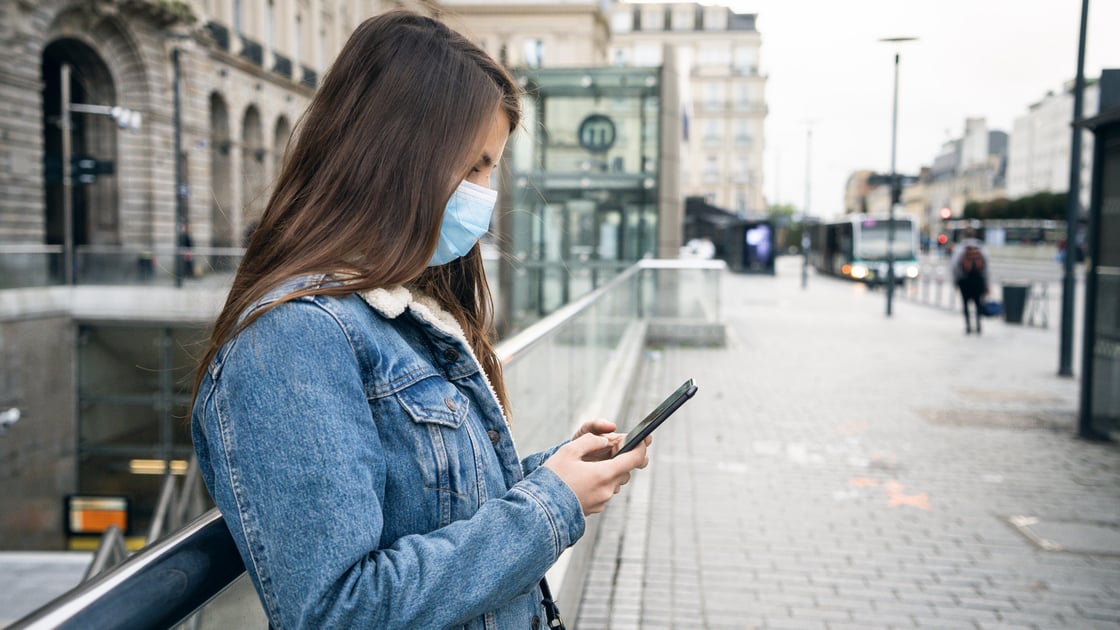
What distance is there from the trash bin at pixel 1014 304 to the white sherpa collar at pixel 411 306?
20692mm

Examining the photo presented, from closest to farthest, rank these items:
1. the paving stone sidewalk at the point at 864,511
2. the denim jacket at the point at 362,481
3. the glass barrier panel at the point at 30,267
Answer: the denim jacket at the point at 362,481
the paving stone sidewalk at the point at 864,511
the glass barrier panel at the point at 30,267

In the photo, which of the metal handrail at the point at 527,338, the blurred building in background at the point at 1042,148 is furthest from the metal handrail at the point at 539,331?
the blurred building in background at the point at 1042,148

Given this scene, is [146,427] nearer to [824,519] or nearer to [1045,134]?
[824,519]

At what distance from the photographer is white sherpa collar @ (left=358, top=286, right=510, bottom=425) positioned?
1299 millimetres

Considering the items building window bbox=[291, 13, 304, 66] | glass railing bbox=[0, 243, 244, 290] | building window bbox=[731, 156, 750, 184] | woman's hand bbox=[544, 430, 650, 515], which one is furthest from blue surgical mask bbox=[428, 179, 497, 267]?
building window bbox=[731, 156, 750, 184]

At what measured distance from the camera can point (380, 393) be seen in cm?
125

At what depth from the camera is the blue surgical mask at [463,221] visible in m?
1.50

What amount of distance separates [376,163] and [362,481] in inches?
17.3

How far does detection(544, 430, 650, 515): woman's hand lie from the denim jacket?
0.10ft

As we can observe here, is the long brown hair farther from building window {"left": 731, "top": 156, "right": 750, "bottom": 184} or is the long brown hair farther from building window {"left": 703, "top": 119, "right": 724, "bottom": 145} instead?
building window {"left": 703, "top": 119, "right": 724, "bottom": 145}

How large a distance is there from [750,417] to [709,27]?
95531 millimetres

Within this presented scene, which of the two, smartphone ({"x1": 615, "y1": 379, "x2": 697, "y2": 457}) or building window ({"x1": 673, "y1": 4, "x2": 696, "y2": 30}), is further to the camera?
building window ({"x1": 673, "y1": 4, "x2": 696, "y2": 30})

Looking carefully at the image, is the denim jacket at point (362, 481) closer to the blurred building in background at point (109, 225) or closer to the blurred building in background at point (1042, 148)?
the blurred building in background at point (109, 225)

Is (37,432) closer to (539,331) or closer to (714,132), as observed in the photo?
(539,331)
